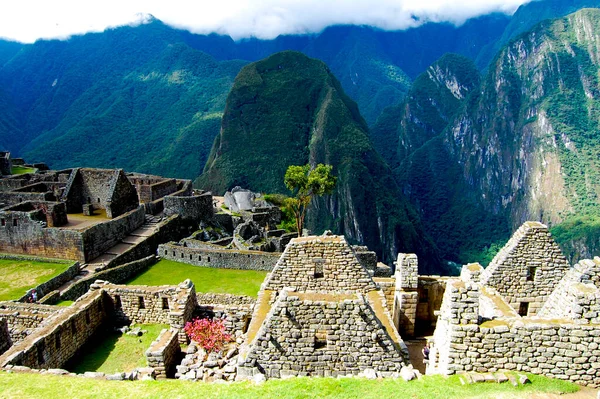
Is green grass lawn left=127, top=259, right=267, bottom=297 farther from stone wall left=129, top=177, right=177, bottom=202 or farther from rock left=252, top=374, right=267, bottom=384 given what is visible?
rock left=252, top=374, right=267, bottom=384

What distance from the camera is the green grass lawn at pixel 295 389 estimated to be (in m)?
5.39

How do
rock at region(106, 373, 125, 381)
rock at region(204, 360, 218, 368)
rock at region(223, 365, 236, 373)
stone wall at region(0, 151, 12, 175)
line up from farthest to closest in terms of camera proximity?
stone wall at region(0, 151, 12, 175) < rock at region(204, 360, 218, 368) < rock at region(223, 365, 236, 373) < rock at region(106, 373, 125, 381)

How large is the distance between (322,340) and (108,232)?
67.3 ft

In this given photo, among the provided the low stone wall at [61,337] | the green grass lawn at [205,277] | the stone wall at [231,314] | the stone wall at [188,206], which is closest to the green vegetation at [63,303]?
the green grass lawn at [205,277]

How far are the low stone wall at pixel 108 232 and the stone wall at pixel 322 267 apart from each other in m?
17.3

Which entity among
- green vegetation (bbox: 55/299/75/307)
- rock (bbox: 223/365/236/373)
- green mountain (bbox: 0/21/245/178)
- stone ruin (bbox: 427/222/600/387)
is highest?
green mountain (bbox: 0/21/245/178)

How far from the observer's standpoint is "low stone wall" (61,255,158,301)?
18.0 metres

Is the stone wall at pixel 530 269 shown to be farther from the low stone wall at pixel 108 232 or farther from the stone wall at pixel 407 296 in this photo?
the low stone wall at pixel 108 232

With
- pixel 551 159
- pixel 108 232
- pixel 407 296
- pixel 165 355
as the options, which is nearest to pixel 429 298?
pixel 407 296

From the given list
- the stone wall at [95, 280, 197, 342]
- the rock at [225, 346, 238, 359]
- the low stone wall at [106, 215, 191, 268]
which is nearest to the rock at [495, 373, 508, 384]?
the rock at [225, 346, 238, 359]

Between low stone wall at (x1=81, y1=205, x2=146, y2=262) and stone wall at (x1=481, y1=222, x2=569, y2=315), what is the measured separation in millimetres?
19751

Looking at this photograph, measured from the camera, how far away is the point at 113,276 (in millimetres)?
19953

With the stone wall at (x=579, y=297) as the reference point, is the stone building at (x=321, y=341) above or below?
below

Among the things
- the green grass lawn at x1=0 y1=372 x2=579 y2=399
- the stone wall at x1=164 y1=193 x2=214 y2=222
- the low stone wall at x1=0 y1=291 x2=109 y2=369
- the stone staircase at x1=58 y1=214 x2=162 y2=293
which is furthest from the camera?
the stone wall at x1=164 y1=193 x2=214 y2=222
